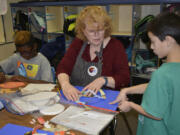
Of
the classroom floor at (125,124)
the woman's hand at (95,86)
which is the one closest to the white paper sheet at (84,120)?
the woman's hand at (95,86)

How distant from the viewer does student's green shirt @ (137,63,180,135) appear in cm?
92

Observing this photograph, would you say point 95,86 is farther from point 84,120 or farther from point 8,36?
point 8,36

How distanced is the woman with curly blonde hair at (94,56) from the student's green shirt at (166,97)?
1.82 ft

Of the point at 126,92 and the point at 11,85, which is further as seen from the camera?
the point at 11,85

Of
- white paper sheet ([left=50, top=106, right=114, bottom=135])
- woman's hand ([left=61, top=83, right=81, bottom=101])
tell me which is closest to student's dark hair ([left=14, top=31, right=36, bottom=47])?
woman's hand ([left=61, top=83, right=81, bottom=101])

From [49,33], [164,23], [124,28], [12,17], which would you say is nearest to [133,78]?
[124,28]

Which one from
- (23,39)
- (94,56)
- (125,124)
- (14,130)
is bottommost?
(125,124)

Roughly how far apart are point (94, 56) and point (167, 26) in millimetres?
866

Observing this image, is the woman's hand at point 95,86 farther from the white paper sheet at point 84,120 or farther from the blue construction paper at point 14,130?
the blue construction paper at point 14,130

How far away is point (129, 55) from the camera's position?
293cm

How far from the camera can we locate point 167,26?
926 millimetres

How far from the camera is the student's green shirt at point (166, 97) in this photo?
0.92m

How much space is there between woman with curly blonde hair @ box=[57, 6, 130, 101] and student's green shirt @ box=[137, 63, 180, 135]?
0.55m

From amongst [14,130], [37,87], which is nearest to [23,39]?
[37,87]
